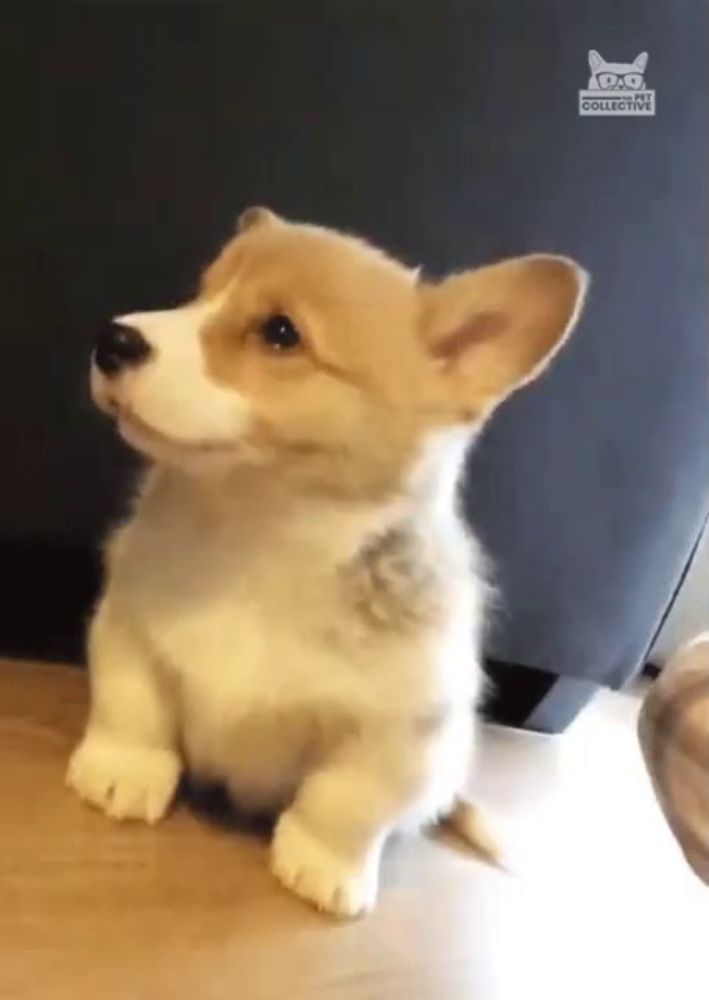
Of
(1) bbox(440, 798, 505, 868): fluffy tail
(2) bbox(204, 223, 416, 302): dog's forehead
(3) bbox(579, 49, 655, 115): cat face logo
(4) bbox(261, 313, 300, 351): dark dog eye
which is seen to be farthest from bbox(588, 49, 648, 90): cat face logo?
(1) bbox(440, 798, 505, 868): fluffy tail

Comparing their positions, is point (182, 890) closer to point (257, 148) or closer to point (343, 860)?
point (343, 860)

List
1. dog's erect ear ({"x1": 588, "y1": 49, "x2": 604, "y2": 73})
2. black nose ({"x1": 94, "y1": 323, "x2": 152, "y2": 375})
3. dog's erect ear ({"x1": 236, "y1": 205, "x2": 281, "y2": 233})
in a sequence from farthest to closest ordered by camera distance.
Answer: dog's erect ear ({"x1": 588, "y1": 49, "x2": 604, "y2": 73})
dog's erect ear ({"x1": 236, "y1": 205, "x2": 281, "y2": 233})
black nose ({"x1": 94, "y1": 323, "x2": 152, "y2": 375})

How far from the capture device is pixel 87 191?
1.12 metres

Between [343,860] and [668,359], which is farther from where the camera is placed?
[668,359]

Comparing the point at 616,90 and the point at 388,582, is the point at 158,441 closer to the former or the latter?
the point at 388,582

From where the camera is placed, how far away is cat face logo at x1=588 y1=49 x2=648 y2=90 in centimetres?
112

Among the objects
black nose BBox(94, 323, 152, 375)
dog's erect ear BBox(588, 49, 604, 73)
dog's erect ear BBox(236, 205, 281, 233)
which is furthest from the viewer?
dog's erect ear BBox(588, 49, 604, 73)

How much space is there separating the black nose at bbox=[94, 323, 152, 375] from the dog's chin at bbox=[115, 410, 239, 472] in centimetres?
3

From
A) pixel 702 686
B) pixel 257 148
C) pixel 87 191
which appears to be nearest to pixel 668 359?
pixel 257 148

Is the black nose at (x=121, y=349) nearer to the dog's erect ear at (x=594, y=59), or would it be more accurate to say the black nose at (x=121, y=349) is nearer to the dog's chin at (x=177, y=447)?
the dog's chin at (x=177, y=447)

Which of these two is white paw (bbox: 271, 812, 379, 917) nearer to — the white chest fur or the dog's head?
the white chest fur

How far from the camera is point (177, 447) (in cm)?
87

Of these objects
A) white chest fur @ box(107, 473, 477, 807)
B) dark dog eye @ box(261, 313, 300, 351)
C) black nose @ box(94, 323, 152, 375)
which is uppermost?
dark dog eye @ box(261, 313, 300, 351)

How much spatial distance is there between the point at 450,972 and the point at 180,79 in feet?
2.05
